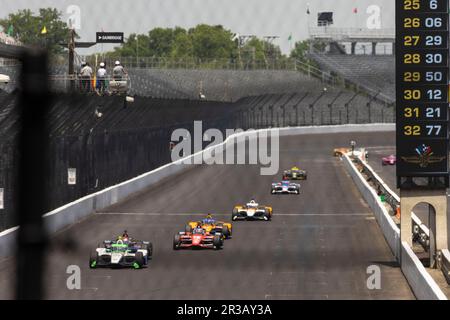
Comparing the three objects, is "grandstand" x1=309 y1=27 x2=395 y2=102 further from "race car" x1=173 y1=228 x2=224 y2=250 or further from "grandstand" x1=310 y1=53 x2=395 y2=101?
"race car" x1=173 y1=228 x2=224 y2=250

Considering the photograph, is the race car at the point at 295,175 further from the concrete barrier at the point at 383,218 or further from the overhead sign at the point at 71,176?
the overhead sign at the point at 71,176

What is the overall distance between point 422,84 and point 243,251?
7225mm

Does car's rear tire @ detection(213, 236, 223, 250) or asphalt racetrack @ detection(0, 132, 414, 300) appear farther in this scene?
car's rear tire @ detection(213, 236, 223, 250)

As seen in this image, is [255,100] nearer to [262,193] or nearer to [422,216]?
[262,193]

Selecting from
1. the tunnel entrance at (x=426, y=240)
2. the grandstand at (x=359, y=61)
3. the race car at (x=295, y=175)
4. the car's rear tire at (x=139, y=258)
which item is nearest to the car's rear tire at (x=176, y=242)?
the car's rear tire at (x=139, y=258)

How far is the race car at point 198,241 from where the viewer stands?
26970 mm

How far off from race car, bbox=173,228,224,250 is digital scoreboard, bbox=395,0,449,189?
609cm

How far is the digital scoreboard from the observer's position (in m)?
22.5

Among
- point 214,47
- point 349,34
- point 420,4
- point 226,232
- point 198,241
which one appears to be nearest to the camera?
point 420,4

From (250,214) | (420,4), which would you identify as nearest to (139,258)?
(420,4)

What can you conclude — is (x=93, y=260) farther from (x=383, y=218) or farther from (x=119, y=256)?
(x=383, y=218)

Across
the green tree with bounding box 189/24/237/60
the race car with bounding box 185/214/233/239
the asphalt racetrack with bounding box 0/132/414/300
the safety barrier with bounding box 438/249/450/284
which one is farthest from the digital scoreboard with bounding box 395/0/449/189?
the green tree with bounding box 189/24/237/60

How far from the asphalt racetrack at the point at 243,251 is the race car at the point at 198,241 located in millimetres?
207

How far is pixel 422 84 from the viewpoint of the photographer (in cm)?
2258
